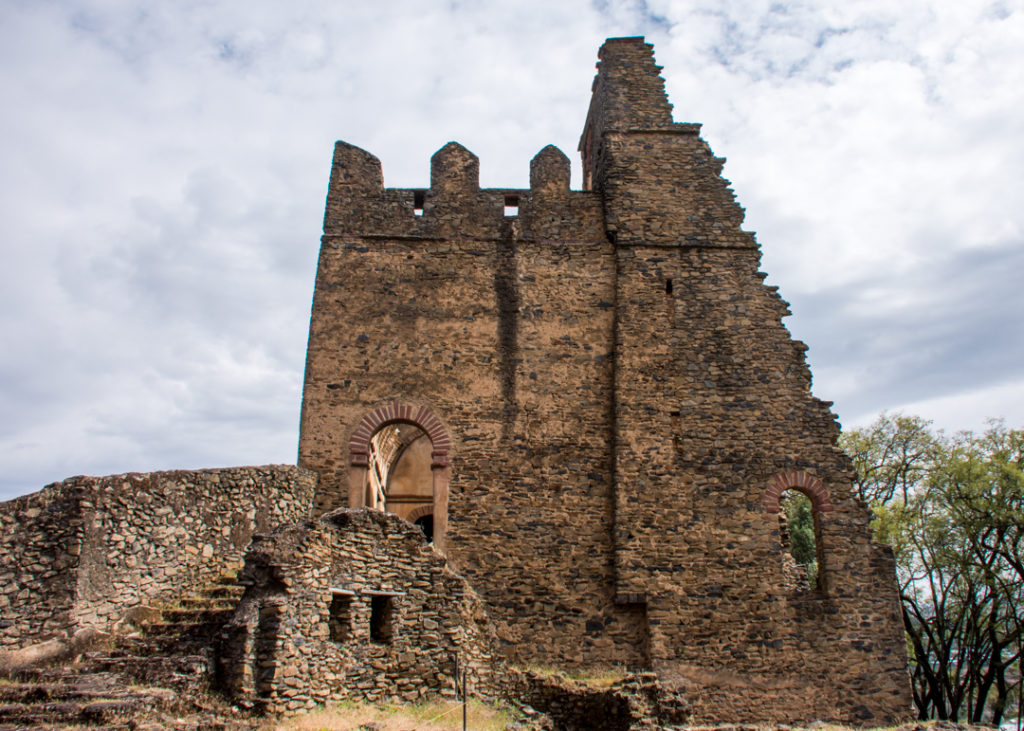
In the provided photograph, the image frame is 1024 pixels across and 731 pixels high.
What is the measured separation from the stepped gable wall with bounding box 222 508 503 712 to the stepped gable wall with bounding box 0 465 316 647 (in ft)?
4.27

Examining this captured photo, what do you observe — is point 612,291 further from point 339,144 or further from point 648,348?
point 339,144

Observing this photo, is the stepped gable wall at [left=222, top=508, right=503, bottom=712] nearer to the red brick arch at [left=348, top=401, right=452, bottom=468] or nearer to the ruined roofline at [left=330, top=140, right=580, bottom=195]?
the red brick arch at [left=348, top=401, right=452, bottom=468]

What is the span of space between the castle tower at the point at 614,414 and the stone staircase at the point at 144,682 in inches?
123

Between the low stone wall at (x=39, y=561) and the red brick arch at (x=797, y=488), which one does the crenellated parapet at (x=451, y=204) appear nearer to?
the red brick arch at (x=797, y=488)

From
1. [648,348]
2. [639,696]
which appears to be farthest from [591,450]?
[639,696]

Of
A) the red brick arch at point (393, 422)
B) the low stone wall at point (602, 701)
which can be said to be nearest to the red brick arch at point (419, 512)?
the red brick arch at point (393, 422)

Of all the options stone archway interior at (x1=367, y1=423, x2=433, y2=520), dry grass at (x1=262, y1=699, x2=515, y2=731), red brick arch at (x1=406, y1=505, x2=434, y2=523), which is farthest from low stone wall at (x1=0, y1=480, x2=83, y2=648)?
red brick arch at (x1=406, y1=505, x2=434, y2=523)

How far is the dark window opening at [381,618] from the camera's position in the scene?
9.29 m

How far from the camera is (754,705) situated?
10.5 m

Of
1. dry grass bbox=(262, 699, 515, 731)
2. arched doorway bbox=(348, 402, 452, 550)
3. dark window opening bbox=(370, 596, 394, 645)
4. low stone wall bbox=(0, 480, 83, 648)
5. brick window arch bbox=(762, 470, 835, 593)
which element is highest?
arched doorway bbox=(348, 402, 452, 550)

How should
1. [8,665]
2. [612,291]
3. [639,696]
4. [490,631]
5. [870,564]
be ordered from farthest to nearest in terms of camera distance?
→ [612,291] < [870,564] < [490,631] < [639,696] < [8,665]

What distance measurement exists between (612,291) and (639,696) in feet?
21.5

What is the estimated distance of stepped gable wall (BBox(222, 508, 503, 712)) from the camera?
795cm

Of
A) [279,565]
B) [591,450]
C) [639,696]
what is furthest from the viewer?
[591,450]
